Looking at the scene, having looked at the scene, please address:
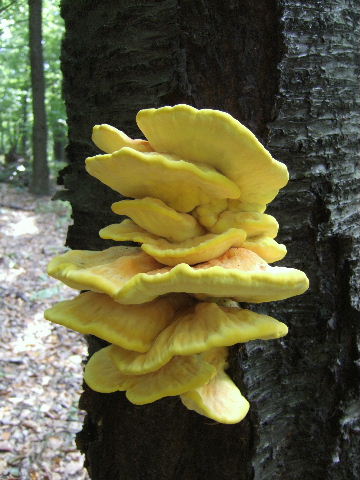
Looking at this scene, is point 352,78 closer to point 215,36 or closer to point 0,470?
point 215,36

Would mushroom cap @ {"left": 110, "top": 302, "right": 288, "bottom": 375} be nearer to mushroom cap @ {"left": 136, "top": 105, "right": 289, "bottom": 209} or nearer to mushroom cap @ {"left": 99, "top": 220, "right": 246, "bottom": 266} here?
mushroom cap @ {"left": 99, "top": 220, "right": 246, "bottom": 266}

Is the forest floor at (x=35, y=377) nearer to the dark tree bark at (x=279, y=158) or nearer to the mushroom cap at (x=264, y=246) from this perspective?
the dark tree bark at (x=279, y=158)

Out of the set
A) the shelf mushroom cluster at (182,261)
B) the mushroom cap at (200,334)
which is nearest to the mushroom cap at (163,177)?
the shelf mushroom cluster at (182,261)

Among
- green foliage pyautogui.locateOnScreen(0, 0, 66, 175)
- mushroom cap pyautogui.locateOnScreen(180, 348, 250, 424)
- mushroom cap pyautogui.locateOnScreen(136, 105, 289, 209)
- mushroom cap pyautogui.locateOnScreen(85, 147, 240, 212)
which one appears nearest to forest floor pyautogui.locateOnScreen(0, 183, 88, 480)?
mushroom cap pyautogui.locateOnScreen(180, 348, 250, 424)

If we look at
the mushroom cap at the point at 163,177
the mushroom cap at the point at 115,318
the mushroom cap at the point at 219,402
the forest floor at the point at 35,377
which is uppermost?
the mushroom cap at the point at 163,177

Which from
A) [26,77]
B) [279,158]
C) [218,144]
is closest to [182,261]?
[218,144]

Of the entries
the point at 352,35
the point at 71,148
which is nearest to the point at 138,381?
the point at 71,148
